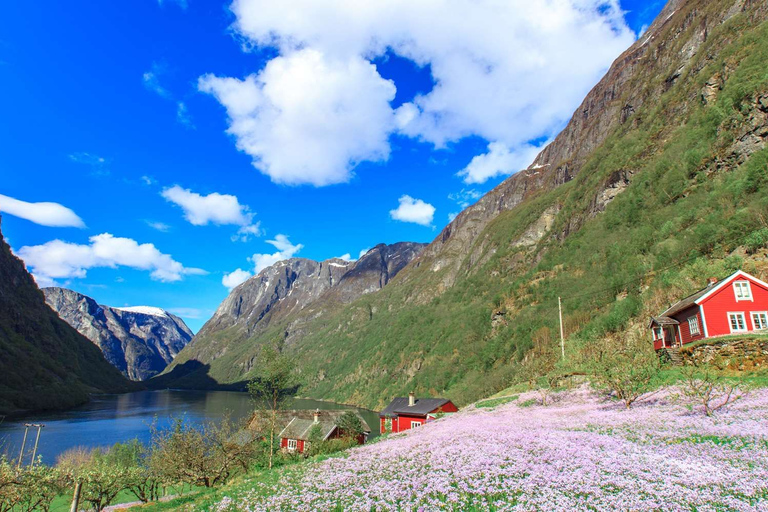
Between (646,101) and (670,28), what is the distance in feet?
104

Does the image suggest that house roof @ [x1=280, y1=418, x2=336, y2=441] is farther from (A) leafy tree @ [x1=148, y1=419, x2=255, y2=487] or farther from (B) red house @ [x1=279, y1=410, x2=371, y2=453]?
(A) leafy tree @ [x1=148, y1=419, x2=255, y2=487]

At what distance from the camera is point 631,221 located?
72375 mm

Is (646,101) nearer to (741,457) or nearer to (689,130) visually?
(689,130)

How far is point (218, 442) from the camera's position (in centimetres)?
3284

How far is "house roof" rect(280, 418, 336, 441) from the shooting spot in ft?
192

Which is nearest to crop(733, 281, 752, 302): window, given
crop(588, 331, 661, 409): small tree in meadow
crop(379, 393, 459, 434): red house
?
crop(588, 331, 661, 409): small tree in meadow

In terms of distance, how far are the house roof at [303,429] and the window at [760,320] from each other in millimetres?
49902

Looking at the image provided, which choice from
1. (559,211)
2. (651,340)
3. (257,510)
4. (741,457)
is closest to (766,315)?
(651,340)

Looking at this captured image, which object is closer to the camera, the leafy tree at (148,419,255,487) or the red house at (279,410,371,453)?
the leafy tree at (148,419,255,487)

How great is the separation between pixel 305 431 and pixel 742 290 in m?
56.6

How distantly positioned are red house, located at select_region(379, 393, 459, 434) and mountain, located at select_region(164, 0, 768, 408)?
41.9 feet

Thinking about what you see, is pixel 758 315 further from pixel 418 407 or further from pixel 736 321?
pixel 418 407

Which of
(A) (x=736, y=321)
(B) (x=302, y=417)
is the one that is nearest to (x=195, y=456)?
(B) (x=302, y=417)

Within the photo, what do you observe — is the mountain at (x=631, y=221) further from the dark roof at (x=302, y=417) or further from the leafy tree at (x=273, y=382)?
the dark roof at (x=302, y=417)
